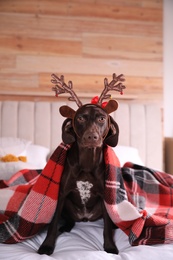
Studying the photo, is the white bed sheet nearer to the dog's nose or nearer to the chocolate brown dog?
the chocolate brown dog

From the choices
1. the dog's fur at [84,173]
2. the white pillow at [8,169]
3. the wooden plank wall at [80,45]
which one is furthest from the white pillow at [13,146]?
the dog's fur at [84,173]

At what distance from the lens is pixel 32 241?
1.03 metres

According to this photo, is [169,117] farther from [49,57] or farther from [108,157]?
[108,157]

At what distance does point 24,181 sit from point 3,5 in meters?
1.76

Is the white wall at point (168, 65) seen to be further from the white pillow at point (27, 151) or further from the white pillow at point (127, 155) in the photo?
the white pillow at point (27, 151)

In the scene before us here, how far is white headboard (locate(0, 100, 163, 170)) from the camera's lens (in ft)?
7.40

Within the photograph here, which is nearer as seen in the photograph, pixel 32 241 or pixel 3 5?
pixel 32 241

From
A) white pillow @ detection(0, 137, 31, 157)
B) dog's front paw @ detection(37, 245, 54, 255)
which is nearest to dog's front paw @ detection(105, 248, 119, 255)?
dog's front paw @ detection(37, 245, 54, 255)

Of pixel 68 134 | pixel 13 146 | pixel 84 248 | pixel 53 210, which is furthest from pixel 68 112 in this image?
pixel 13 146

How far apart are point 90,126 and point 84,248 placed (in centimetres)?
41

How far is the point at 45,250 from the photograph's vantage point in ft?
2.99

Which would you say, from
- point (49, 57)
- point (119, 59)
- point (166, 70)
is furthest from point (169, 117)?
point (49, 57)

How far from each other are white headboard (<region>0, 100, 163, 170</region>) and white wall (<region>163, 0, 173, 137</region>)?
192 millimetres

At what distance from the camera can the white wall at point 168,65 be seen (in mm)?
2621
